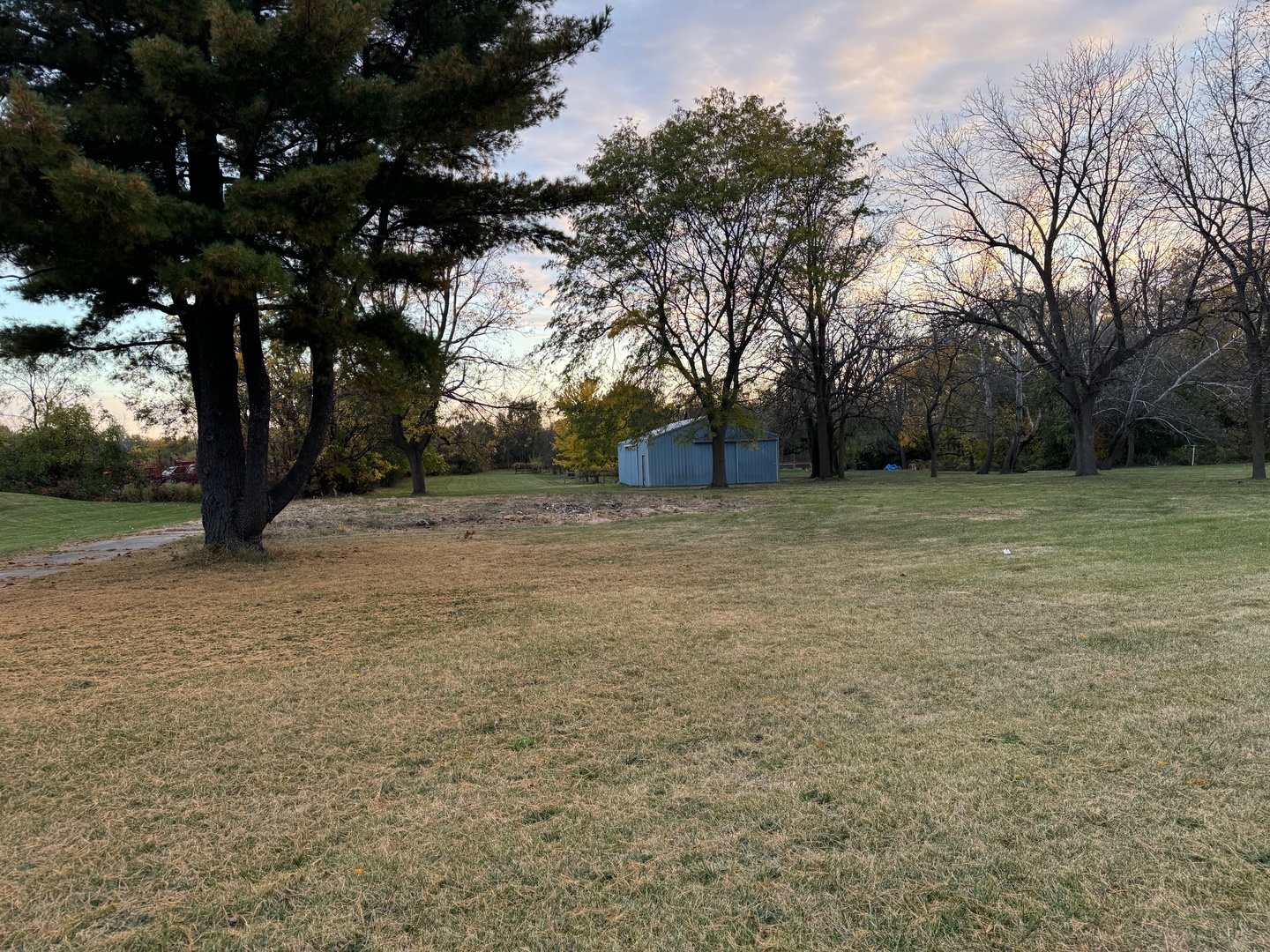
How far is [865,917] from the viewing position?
6.09 ft

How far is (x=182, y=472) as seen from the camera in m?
28.6

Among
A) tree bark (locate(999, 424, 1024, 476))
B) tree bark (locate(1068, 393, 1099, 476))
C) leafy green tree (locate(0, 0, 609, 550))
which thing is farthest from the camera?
tree bark (locate(999, 424, 1024, 476))

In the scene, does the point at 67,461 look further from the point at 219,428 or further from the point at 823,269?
the point at 823,269

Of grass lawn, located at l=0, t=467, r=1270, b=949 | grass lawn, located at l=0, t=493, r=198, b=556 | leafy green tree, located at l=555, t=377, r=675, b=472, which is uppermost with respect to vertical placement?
leafy green tree, located at l=555, t=377, r=675, b=472

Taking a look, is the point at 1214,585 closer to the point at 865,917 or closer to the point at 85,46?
the point at 865,917

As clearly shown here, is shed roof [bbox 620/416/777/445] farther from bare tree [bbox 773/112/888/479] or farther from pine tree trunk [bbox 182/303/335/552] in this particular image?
pine tree trunk [bbox 182/303/335/552]

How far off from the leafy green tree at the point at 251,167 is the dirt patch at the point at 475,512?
195 inches

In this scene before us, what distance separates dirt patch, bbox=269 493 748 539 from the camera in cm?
1459

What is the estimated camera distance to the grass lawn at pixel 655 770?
1.91 m

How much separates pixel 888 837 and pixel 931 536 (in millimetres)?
8166

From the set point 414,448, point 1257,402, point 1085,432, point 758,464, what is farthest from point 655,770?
point 758,464

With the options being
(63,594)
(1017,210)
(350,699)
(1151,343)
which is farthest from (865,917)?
(1017,210)

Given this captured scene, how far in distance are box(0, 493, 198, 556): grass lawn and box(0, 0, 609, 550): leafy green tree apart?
19.7 ft

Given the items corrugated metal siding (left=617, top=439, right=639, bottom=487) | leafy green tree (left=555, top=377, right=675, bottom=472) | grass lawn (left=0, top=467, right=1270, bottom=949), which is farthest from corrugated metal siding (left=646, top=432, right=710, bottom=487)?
grass lawn (left=0, top=467, right=1270, bottom=949)
